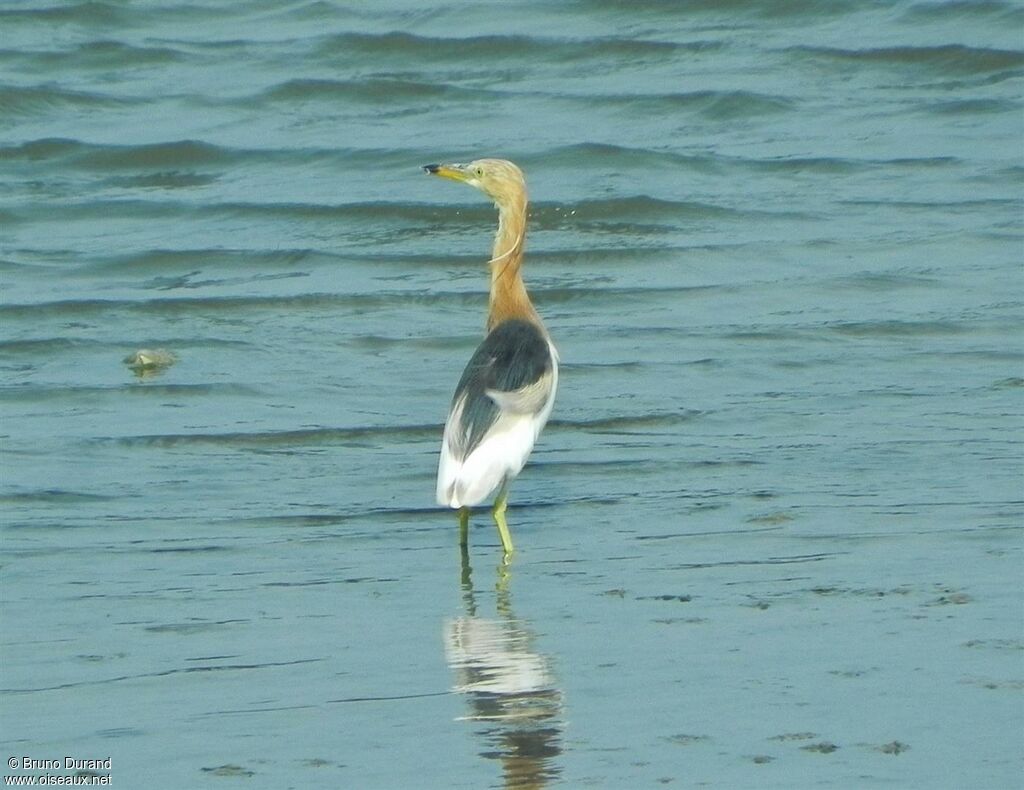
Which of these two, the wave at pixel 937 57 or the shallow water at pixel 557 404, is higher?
the wave at pixel 937 57

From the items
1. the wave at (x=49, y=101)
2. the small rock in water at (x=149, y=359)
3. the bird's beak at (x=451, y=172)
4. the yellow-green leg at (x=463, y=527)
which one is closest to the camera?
the yellow-green leg at (x=463, y=527)

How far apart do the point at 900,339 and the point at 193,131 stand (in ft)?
25.9

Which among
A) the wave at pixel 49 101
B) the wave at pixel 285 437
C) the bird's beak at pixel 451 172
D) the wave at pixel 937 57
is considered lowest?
the wave at pixel 285 437

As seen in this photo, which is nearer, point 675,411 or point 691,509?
point 691,509

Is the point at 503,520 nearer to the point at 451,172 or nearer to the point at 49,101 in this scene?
the point at 451,172

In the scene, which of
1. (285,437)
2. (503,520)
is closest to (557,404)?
(285,437)

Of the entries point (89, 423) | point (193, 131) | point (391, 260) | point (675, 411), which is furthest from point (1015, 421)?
point (193, 131)

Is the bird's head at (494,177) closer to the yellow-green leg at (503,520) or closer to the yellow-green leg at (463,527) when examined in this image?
the yellow-green leg at (503,520)

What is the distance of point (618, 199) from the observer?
46.2 feet

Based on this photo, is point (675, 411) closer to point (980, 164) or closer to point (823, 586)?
point (823, 586)

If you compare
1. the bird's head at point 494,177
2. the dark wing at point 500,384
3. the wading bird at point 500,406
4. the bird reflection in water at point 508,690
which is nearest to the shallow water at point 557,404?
the bird reflection in water at point 508,690

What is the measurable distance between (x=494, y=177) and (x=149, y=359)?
8.77 feet

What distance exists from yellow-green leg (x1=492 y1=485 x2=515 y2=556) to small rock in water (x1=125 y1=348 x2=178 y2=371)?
131 inches

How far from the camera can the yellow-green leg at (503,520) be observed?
7.15 metres
